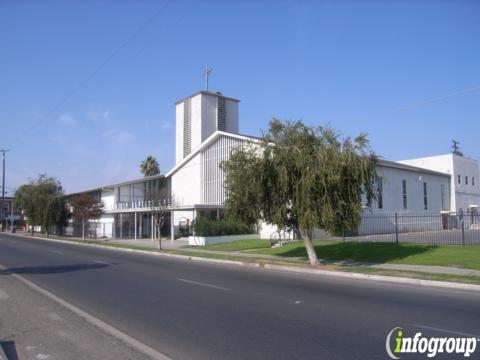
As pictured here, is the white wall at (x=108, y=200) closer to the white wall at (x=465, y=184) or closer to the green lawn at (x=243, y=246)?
the green lawn at (x=243, y=246)

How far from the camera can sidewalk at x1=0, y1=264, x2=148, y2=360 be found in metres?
6.68

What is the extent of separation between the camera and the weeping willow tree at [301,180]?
62.2 ft

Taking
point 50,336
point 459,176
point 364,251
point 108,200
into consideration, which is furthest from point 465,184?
point 50,336

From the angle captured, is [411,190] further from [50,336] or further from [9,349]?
[9,349]

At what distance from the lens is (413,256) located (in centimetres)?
2092

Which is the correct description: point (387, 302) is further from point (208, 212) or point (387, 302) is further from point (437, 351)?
point (208, 212)

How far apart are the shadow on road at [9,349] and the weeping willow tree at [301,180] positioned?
13.2 m

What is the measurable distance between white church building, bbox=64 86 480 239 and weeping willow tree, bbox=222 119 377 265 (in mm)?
20137

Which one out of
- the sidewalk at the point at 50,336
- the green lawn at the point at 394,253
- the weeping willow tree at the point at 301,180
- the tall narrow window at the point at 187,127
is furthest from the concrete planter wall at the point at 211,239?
the sidewalk at the point at 50,336

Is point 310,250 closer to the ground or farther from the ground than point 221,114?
closer to the ground

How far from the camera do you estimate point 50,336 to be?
303 inches

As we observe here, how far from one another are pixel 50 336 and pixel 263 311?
412 centimetres

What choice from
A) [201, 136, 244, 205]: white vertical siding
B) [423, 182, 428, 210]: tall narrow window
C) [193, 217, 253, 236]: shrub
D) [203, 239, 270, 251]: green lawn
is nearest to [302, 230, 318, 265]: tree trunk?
[203, 239, 270, 251]: green lawn

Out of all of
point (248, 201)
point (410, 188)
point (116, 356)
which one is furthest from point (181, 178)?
point (116, 356)
